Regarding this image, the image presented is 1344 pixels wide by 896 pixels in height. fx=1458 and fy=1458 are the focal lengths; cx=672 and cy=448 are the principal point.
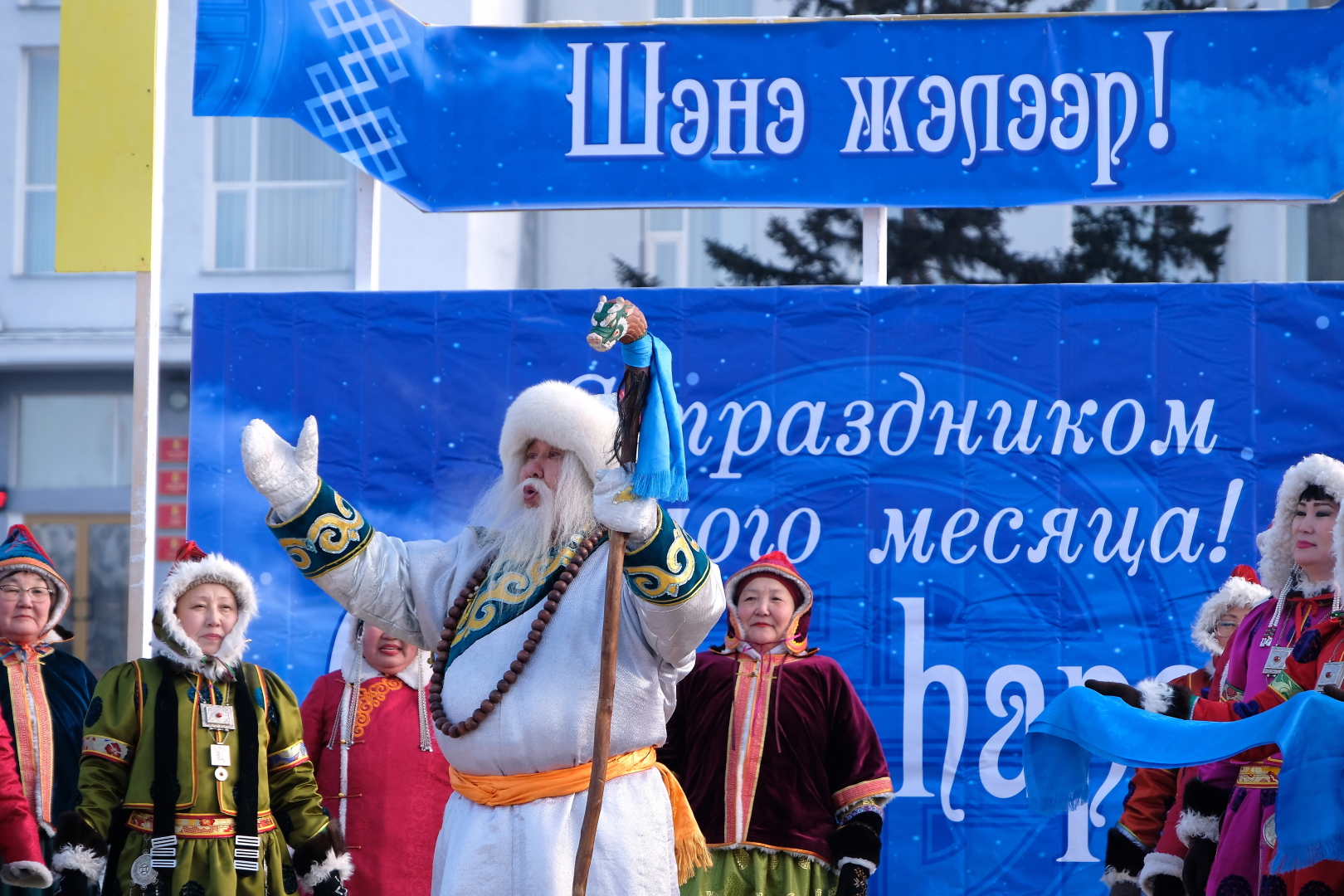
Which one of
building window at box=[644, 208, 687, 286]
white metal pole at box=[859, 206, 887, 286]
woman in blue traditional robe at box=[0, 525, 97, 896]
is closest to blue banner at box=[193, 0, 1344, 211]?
white metal pole at box=[859, 206, 887, 286]

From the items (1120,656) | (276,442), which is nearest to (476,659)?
(276,442)

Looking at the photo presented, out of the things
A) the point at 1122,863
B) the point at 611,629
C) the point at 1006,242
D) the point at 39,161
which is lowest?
the point at 1122,863

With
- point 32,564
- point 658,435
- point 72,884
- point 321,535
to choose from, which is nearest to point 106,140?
point 32,564

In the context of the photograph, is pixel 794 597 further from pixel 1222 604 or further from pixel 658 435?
pixel 658 435

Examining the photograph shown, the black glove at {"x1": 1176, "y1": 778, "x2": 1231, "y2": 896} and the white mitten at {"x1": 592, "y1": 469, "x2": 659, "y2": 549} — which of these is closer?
the white mitten at {"x1": 592, "y1": 469, "x2": 659, "y2": 549}

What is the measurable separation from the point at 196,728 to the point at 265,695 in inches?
10.3

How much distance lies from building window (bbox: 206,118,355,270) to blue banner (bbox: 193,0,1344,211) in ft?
26.7

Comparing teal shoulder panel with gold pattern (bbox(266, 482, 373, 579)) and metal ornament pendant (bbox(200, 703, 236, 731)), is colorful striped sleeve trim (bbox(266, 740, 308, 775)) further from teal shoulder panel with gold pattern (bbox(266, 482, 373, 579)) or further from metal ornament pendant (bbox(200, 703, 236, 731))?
teal shoulder panel with gold pattern (bbox(266, 482, 373, 579))

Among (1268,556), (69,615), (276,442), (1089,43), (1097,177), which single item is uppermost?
(1089,43)

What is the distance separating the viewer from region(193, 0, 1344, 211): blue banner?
5.82m

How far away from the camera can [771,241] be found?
44.1 feet

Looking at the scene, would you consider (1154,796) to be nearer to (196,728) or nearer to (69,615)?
(196,728)

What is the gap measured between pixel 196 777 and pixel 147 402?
1.98 metres

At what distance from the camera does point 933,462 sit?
5805 millimetres
